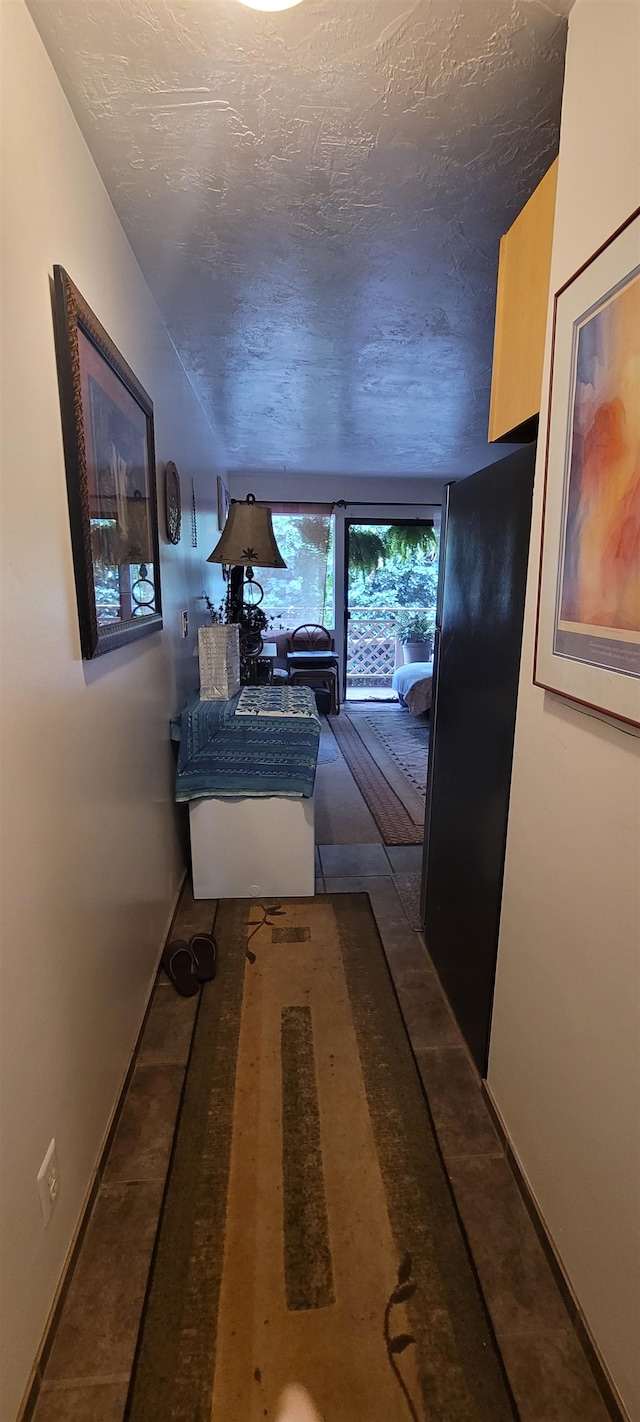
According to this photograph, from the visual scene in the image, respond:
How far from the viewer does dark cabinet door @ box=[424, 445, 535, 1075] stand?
1.41 m

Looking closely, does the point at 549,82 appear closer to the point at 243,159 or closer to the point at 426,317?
the point at 243,159

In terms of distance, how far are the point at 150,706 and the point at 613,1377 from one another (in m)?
1.84

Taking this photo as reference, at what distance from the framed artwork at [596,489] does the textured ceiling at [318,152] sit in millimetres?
521

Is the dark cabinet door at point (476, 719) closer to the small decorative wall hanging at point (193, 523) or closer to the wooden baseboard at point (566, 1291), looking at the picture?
the wooden baseboard at point (566, 1291)

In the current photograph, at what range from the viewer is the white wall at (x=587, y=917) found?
0.90 metres

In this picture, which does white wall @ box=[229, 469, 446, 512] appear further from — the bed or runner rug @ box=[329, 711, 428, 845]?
runner rug @ box=[329, 711, 428, 845]

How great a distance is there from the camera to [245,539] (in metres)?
2.53

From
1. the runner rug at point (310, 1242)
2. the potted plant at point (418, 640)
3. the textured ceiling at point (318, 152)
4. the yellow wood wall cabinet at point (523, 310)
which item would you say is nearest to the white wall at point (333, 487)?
the potted plant at point (418, 640)

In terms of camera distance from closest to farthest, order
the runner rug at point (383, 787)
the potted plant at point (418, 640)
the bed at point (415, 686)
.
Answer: the runner rug at point (383, 787) → the bed at point (415, 686) → the potted plant at point (418, 640)

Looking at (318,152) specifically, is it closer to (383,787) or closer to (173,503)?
(173,503)

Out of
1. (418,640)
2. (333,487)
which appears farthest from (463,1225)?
(333,487)

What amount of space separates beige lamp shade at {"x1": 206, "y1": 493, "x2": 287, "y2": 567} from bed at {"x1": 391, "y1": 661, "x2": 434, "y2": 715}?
9.35ft

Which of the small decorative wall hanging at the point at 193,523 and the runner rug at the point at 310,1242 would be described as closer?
the runner rug at the point at 310,1242

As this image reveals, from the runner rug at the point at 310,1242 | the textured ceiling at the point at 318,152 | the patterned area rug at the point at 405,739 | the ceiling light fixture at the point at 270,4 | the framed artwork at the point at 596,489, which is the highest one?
the textured ceiling at the point at 318,152
